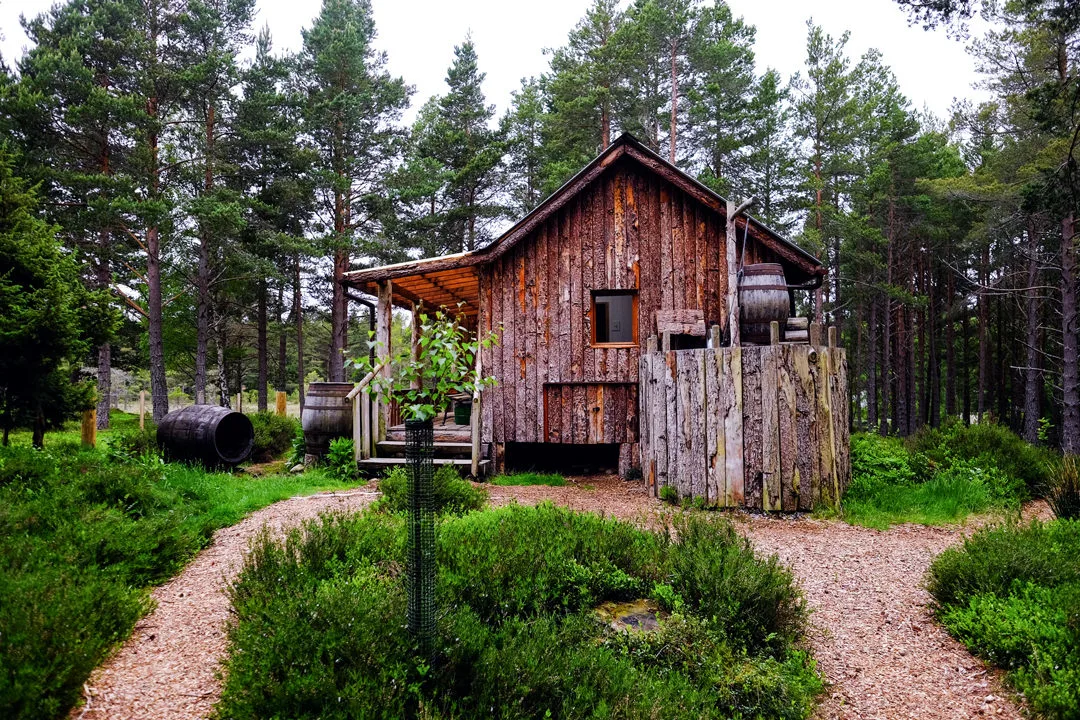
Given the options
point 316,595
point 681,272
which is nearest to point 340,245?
point 681,272

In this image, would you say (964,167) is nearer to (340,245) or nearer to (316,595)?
(340,245)

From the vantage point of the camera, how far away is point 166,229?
1728 centimetres

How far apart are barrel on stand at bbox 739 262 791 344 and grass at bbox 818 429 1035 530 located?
2.55 m

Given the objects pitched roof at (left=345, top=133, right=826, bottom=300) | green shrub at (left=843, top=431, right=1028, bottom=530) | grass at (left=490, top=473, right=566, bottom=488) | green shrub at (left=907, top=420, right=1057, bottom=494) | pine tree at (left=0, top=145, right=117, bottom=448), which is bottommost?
grass at (left=490, top=473, right=566, bottom=488)

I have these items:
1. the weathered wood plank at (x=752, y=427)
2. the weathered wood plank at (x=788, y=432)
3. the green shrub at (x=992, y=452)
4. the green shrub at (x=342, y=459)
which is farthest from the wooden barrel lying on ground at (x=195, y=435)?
the green shrub at (x=992, y=452)

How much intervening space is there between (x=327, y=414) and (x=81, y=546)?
6443 millimetres

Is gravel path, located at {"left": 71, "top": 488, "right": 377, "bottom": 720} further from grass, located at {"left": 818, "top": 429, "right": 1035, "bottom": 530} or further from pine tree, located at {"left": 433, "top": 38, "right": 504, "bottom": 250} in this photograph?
pine tree, located at {"left": 433, "top": 38, "right": 504, "bottom": 250}

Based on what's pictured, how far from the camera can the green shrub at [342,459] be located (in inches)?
388

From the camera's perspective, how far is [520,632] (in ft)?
10.6

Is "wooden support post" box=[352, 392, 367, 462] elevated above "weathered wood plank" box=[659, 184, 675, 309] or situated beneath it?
situated beneath

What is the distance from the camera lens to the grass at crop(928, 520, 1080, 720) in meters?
3.11

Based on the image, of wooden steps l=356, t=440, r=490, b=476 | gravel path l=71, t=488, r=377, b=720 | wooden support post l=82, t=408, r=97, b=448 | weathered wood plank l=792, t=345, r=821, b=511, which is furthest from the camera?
wooden support post l=82, t=408, r=97, b=448

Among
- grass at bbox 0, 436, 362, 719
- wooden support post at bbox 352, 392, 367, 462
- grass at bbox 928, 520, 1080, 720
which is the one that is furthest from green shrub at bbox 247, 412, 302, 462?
grass at bbox 928, 520, 1080, 720

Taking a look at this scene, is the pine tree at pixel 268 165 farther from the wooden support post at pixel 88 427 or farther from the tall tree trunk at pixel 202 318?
the wooden support post at pixel 88 427
